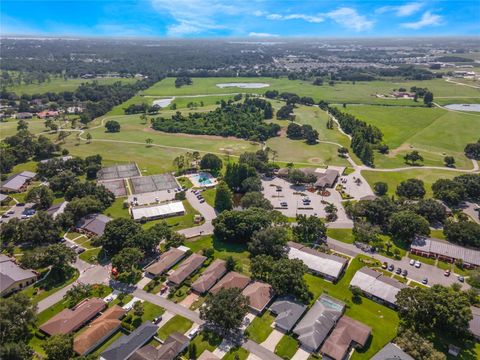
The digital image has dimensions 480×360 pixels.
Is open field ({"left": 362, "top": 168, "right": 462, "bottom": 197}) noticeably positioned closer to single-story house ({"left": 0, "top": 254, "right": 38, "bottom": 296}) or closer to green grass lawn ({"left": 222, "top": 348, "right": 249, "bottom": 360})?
green grass lawn ({"left": 222, "top": 348, "right": 249, "bottom": 360})

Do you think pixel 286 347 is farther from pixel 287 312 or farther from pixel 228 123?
pixel 228 123

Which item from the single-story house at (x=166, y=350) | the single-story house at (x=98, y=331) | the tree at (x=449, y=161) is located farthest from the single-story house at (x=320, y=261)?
the tree at (x=449, y=161)

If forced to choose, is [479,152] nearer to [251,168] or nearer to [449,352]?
[251,168]

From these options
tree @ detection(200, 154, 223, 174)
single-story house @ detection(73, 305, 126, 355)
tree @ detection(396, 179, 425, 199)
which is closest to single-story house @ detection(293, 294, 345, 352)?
single-story house @ detection(73, 305, 126, 355)

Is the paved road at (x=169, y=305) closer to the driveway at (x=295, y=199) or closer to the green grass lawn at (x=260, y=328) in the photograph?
the green grass lawn at (x=260, y=328)

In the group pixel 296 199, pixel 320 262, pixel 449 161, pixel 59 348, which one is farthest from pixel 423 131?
pixel 59 348
